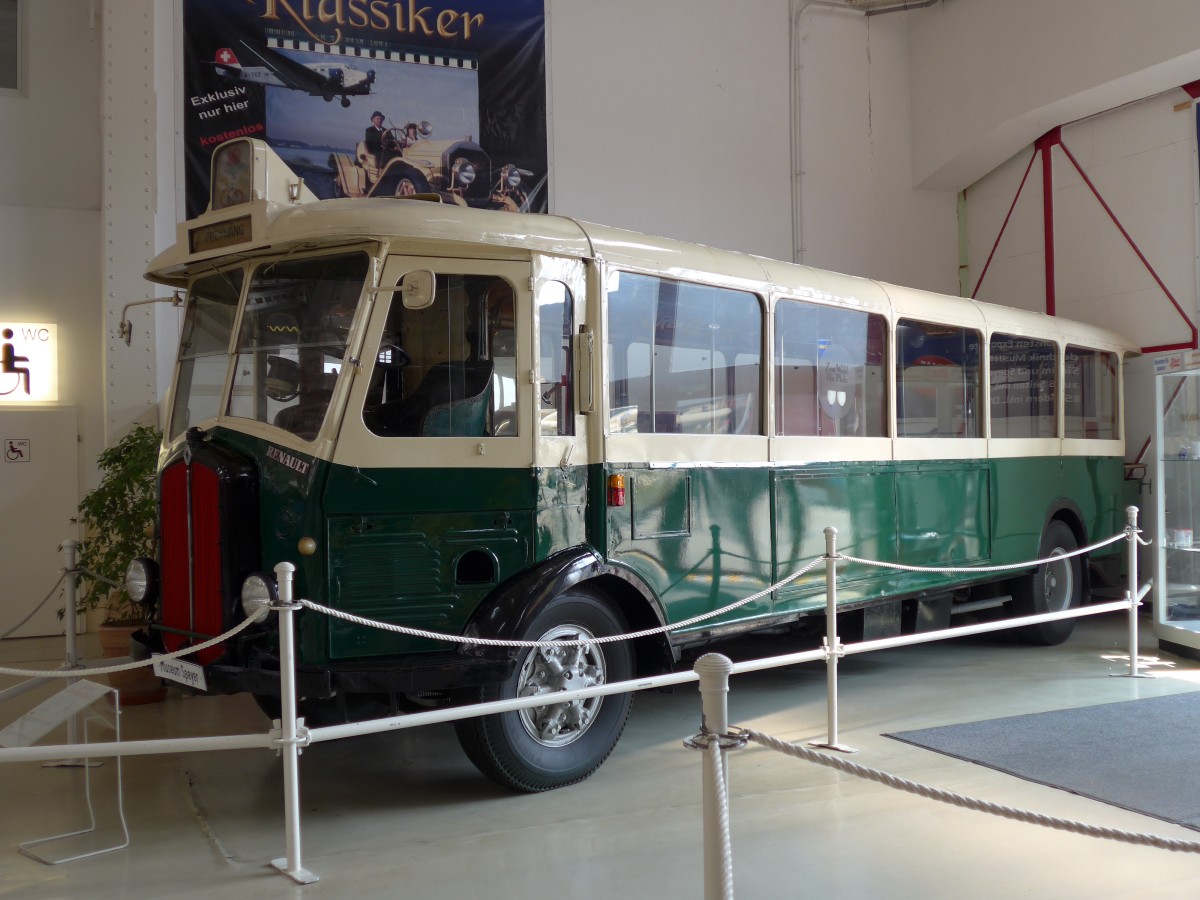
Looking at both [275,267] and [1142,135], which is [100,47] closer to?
[275,267]

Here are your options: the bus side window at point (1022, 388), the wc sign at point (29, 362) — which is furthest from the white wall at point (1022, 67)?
the wc sign at point (29, 362)

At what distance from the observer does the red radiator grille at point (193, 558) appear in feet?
14.7

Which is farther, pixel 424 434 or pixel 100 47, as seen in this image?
pixel 100 47

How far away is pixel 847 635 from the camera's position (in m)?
7.01

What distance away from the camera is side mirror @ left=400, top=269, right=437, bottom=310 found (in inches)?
167

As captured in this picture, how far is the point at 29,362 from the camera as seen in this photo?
30.1 ft

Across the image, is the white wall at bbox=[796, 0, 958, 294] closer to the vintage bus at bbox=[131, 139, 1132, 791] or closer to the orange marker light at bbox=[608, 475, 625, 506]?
the vintage bus at bbox=[131, 139, 1132, 791]

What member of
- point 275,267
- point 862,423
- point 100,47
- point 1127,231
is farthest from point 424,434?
point 1127,231

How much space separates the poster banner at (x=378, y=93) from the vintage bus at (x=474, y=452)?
4.20 meters

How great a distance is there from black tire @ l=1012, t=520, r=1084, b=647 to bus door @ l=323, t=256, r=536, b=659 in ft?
16.9

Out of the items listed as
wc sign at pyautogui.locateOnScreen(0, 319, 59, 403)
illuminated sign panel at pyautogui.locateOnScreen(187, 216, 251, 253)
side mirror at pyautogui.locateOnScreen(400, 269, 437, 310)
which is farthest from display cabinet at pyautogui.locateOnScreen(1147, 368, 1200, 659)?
wc sign at pyautogui.locateOnScreen(0, 319, 59, 403)

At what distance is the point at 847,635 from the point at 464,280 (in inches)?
150

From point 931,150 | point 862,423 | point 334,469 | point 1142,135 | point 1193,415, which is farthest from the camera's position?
point 931,150

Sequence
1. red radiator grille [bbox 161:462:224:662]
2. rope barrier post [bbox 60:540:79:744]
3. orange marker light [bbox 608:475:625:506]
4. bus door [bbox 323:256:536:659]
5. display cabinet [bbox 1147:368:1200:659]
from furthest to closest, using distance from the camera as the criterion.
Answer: display cabinet [bbox 1147:368:1200:659] < rope barrier post [bbox 60:540:79:744] < orange marker light [bbox 608:475:625:506] < red radiator grille [bbox 161:462:224:662] < bus door [bbox 323:256:536:659]
